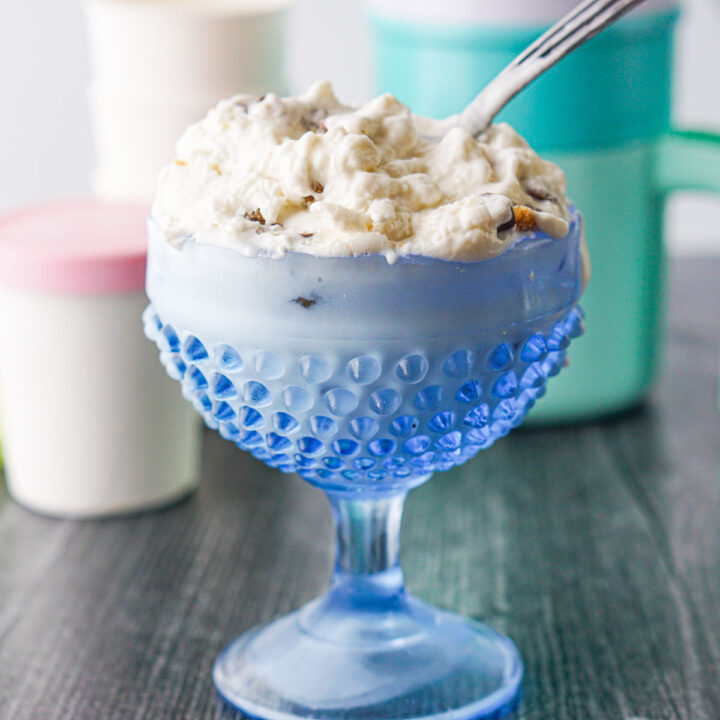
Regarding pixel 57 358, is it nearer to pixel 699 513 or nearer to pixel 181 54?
pixel 181 54

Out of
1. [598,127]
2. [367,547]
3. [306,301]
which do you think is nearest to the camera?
[306,301]

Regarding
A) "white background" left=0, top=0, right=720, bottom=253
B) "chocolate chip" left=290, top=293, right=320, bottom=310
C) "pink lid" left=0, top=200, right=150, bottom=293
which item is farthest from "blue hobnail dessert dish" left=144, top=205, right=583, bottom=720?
"white background" left=0, top=0, right=720, bottom=253

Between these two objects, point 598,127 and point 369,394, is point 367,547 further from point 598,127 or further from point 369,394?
point 598,127

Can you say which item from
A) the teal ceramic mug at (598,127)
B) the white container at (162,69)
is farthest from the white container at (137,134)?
the teal ceramic mug at (598,127)

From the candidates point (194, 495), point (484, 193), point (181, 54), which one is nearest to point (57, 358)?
point (194, 495)

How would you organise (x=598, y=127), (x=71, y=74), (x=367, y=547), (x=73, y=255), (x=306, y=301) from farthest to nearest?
(x=71, y=74)
(x=598, y=127)
(x=73, y=255)
(x=367, y=547)
(x=306, y=301)

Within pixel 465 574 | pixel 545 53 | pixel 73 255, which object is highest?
pixel 545 53

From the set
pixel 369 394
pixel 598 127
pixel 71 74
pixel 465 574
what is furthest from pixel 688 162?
pixel 71 74
